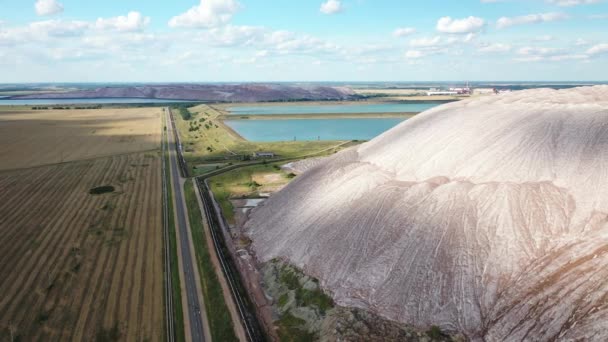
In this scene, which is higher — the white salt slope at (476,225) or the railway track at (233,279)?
the white salt slope at (476,225)

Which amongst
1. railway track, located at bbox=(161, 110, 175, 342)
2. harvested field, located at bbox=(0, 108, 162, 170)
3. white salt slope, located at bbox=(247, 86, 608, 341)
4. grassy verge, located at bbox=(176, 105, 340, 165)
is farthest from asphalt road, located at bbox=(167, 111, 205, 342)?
harvested field, located at bbox=(0, 108, 162, 170)

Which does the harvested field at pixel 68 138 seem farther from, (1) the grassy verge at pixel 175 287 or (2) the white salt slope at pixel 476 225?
(2) the white salt slope at pixel 476 225

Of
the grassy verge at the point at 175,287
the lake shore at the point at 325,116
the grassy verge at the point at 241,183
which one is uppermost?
the lake shore at the point at 325,116

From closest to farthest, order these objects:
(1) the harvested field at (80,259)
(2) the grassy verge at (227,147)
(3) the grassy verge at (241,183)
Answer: (1) the harvested field at (80,259)
(3) the grassy verge at (241,183)
(2) the grassy verge at (227,147)

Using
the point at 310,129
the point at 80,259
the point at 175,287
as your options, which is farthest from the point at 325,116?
the point at 175,287

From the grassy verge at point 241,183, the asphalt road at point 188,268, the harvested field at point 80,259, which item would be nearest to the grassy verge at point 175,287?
the asphalt road at point 188,268

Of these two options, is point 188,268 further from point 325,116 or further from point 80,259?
point 325,116

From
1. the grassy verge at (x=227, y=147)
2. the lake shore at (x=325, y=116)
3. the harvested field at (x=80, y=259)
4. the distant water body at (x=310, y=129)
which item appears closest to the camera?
the harvested field at (x=80, y=259)
